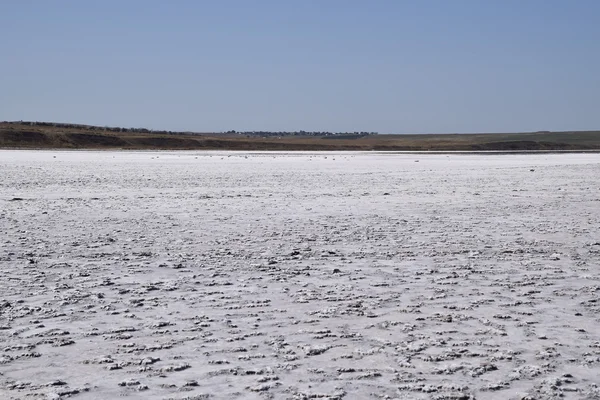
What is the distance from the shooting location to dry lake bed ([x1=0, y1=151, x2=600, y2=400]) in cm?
435

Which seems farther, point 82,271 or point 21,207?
point 21,207

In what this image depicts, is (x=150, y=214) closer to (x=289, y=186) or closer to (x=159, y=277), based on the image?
(x=159, y=277)

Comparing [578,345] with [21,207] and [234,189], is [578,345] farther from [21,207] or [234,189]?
[234,189]

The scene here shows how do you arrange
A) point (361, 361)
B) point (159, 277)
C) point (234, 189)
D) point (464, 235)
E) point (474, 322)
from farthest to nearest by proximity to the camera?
point (234, 189), point (464, 235), point (159, 277), point (474, 322), point (361, 361)

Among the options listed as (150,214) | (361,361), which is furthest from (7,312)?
(150,214)

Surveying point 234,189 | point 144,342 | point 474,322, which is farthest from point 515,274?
point 234,189

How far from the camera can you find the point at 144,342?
5.14 m

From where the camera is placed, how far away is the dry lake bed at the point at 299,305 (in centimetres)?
435

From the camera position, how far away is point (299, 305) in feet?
20.6

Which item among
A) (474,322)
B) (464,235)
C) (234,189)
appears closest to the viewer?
(474,322)

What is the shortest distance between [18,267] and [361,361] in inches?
189

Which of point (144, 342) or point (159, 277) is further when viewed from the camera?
point (159, 277)

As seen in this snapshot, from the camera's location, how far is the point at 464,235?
1062cm

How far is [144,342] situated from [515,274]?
167 inches
